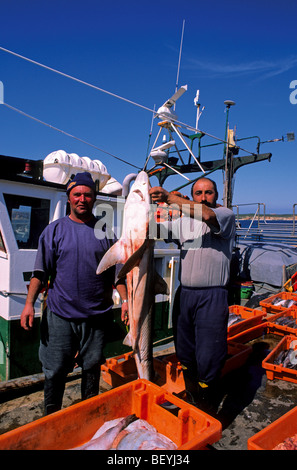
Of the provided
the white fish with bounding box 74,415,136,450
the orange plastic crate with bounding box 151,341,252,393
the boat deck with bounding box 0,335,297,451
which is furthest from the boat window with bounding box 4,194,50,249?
the white fish with bounding box 74,415,136,450

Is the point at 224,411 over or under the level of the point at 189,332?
under

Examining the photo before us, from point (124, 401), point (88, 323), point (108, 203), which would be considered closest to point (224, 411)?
point (124, 401)

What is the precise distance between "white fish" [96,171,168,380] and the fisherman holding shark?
37 cm

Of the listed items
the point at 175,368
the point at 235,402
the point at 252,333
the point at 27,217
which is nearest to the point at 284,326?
the point at 252,333

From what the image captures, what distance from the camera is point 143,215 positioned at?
8.73ft

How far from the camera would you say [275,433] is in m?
1.94

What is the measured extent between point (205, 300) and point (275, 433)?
123cm

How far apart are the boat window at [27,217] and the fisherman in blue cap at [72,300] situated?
120 inches

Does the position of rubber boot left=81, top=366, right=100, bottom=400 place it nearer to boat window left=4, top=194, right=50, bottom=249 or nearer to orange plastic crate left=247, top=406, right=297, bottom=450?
orange plastic crate left=247, top=406, right=297, bottom=450

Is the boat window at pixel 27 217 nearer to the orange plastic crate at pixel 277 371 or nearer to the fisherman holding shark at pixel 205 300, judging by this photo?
the fisherman holding shark at pixel 205 300

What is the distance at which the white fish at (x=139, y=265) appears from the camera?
105 inches

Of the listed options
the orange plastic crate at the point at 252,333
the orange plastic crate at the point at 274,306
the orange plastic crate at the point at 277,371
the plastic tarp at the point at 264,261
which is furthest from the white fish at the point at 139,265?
the plastic tarp at the point at 264,261
